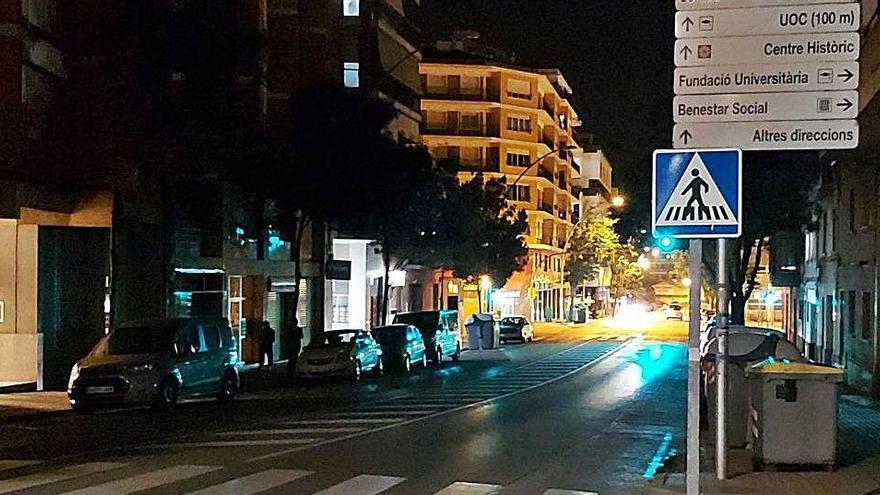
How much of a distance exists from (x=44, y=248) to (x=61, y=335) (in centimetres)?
222

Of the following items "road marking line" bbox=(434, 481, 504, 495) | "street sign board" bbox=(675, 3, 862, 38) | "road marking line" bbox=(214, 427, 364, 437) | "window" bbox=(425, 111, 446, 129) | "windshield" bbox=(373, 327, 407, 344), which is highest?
"window" bbox=(425, 111, 446, 129)

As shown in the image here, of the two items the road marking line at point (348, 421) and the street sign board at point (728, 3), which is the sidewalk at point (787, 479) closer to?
the street sign board at point (728, 3)

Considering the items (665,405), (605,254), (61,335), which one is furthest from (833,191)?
(605,254)

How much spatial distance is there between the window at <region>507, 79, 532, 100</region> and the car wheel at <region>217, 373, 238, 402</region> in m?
65.2

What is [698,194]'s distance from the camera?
398 inches

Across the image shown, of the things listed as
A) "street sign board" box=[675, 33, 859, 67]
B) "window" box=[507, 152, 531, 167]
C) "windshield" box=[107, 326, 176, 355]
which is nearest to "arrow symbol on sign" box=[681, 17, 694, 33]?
"street sign board" box=[675, 33, 859, 67]

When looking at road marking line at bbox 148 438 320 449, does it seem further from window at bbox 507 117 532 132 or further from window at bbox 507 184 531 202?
window at bbox 507 184 531 202

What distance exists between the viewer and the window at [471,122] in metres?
87.2

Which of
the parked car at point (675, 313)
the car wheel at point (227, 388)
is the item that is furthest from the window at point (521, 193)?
the car wheel at point (227, 388)

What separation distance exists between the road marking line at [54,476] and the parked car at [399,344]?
23160 mm

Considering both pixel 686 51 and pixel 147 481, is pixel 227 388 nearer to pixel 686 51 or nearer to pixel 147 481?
pixel 147 481

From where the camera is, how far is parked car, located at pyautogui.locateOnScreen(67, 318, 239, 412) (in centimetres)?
2286

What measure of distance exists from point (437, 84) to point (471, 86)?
292 centimetres

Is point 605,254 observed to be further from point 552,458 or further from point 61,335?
point 552,458
